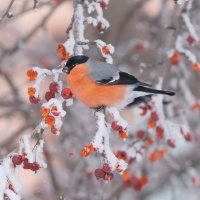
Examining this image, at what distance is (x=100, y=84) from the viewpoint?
304cm

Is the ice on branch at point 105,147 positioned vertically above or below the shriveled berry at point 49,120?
below

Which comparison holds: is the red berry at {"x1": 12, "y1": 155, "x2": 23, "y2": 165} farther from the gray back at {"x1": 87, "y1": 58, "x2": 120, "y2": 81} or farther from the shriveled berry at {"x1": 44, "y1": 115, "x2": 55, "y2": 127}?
the gray back at {"x1": 87, "y1": 58, "x2": 120, "y2": 81}

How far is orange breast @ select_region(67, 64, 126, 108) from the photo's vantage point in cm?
299

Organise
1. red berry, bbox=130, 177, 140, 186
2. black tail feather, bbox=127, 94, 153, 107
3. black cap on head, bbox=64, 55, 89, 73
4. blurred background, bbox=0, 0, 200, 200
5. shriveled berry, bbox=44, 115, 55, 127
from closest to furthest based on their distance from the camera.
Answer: shriveled berry, bbox=44, 115, 55, 127, black cap on head, bbox=64, 55, 89, 73, black tail feather, bbox=127, 94, 153, 107, red berry, bbox=130, 177, 140, 186, blurred background, bbox=0, 0, 200, 200

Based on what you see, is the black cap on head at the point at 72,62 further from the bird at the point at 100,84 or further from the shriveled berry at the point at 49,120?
the shriveled berry at the point at 49,120

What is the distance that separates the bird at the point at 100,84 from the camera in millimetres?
2998

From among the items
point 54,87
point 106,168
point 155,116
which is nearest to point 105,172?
point 106,168

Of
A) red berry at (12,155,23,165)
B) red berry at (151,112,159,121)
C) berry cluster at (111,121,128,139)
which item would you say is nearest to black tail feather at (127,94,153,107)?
red berry at (151,112,159,121)

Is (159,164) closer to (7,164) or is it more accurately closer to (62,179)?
(62,179)

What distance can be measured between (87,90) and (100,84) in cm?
8

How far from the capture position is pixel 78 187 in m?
4.50

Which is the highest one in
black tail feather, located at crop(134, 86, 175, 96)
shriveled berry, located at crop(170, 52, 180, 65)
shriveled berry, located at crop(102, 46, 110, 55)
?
shriveled berry, located at crop(102, 46, 110, 55)

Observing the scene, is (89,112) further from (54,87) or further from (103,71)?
(54,87)

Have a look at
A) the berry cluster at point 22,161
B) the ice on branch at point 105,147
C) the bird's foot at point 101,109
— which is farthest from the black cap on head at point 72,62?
the berry cluster at point 22,161
